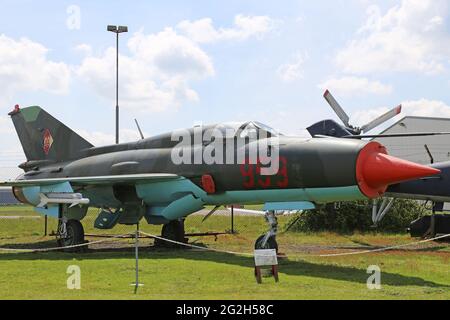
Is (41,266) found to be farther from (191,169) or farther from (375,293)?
(375,293)

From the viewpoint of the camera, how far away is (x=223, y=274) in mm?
10625

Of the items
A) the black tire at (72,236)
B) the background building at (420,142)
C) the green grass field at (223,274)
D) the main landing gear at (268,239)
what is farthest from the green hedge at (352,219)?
the background building at (420,142)

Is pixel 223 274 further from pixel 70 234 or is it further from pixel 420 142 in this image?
pixel 420 142

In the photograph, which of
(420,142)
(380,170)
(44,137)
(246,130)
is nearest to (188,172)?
(246,130)

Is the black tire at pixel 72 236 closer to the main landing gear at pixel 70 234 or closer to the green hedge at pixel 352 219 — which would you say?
the main landing gear at pixel 70 234

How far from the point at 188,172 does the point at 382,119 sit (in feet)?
34.5

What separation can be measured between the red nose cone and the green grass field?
166cm

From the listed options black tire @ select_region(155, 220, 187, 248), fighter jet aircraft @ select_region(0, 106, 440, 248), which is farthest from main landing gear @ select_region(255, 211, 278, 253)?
black tire @ select_region(155, 220, 187, 248)

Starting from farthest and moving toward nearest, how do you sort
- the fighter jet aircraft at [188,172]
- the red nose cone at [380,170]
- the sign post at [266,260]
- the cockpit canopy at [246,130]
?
the cockpit canopy at [246,130]
the fighter jet aircraft at [188,172]
the red nose cone at [380,170]
the sign post at [266,260]

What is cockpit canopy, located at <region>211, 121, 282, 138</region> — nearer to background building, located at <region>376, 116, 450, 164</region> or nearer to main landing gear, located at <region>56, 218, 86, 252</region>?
main landing gear, located at <region>56, 218, 86, 252</region>

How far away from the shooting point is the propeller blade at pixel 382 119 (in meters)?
21.6

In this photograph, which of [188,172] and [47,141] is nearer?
[188,172]

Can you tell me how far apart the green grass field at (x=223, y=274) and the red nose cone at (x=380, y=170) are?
1.66 metres
